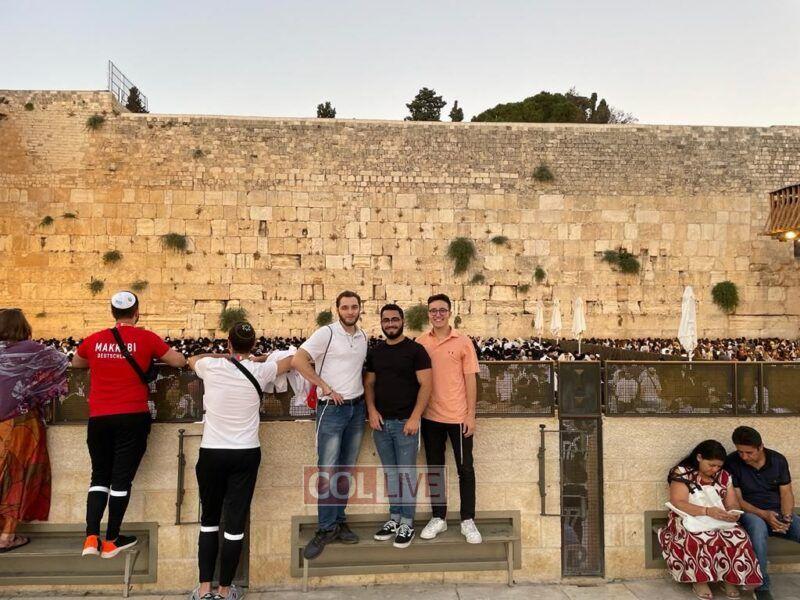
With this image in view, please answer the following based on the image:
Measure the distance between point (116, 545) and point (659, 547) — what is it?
3295 mm

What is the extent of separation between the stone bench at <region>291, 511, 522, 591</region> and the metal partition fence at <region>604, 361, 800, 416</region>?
3.52 feet

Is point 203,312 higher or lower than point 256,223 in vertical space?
lower

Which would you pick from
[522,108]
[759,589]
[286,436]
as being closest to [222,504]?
[286,436]

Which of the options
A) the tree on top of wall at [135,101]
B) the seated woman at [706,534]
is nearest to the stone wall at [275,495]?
the seated woman at [706,534]

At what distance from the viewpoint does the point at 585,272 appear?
50.2 feet

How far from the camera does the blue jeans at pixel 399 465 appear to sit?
341cm

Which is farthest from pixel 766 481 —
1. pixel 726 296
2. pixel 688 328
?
pixel 726 296

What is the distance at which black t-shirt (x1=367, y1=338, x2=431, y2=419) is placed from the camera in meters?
3.35

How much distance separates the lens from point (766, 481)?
3.51m

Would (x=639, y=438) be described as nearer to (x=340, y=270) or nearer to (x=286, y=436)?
(x=286, y=436)

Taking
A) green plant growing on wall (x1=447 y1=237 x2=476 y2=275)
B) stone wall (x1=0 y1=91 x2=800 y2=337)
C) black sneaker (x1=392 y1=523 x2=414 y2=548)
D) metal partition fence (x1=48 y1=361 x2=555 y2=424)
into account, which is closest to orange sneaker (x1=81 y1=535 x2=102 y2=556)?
metal partition fence (x1=48 y1=361 x2=555 y2=424)

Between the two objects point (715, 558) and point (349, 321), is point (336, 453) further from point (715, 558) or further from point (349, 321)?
point (715, 558)

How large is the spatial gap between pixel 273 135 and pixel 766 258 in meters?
13.4

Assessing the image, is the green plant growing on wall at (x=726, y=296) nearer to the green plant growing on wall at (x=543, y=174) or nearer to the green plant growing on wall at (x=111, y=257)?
the green plant growing on wall at (x=543, y=174)
